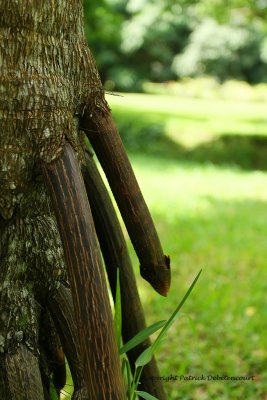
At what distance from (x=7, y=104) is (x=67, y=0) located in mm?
310

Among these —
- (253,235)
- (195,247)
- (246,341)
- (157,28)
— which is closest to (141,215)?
(246,341)

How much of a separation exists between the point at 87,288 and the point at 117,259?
0.57m

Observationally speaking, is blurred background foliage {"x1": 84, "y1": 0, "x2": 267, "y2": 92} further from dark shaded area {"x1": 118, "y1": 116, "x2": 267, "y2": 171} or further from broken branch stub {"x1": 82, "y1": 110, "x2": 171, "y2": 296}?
broken branch stub {"x1": 82, "y1": 110, "x2": 171, "y2": 296}

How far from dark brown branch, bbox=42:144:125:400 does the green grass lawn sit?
70cm

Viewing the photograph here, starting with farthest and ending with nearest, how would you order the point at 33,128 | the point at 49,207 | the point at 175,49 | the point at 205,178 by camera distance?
the point at 175,49, the point at 205,178, the point at 49,207, the point at 33,128

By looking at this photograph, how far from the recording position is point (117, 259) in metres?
1.76

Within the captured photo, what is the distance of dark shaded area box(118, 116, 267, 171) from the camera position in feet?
38.5

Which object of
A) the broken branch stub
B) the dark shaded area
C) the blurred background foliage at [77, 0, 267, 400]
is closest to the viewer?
the broken branch stub

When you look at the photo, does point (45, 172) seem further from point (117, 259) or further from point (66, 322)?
point (117, 259)

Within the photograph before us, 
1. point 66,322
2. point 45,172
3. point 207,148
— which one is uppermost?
point 45,172

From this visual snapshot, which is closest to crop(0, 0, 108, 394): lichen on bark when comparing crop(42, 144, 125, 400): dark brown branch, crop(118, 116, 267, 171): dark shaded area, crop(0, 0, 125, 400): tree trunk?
crop(0, 0, 125, 400): tree trunk

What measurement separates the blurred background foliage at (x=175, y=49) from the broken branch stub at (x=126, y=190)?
2458 centimetres

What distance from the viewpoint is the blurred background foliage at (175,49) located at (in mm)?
26500

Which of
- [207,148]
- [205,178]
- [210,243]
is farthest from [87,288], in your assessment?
[207,148]
